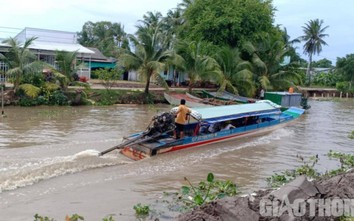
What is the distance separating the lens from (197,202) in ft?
20.4

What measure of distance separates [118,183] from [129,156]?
7.41 feet

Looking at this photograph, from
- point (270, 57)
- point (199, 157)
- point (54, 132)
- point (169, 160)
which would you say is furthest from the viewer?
point (270, 57)

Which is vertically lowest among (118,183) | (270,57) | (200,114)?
(118,183)

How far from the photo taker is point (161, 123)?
11.3 metres

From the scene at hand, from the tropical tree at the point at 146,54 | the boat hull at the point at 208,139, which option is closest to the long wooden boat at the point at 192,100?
the tropical tree at the point at 146,54

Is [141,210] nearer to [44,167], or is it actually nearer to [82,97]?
[44,167]

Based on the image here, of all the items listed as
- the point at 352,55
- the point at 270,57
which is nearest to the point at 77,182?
the point at 270,57

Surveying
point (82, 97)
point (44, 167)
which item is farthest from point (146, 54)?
point (44, 167)

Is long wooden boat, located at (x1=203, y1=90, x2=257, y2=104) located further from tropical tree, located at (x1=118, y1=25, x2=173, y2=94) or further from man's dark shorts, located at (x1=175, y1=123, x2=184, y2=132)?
man's dark shorts, located at (x1=175, y1=123, x2=184, y2=132)

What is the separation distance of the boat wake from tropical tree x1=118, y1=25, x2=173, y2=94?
45.6 ft

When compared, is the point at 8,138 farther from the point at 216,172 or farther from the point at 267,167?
the point at 267,167

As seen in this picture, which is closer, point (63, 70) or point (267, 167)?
point (267, 167)

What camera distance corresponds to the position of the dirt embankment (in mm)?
4879

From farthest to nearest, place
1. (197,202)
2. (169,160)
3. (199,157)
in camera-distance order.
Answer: (199,157), (169,160), (197,202)
